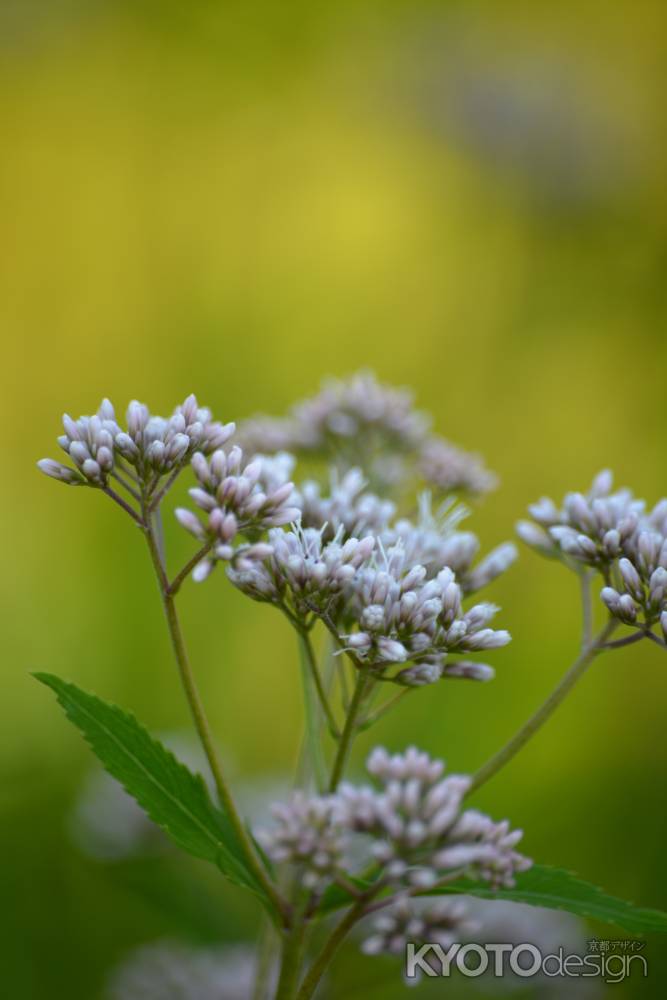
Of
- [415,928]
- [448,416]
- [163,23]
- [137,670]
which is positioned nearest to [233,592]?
[137,670]

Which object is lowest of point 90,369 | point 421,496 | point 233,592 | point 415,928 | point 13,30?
point 415,928

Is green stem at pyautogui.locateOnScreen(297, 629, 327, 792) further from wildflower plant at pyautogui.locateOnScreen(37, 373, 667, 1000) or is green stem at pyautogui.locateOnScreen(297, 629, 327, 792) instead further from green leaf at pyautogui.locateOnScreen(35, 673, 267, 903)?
green leaf at pyautogui.locateOnScreen(35, 673, 267, 903)

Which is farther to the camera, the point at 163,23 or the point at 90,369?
the point at 163,23

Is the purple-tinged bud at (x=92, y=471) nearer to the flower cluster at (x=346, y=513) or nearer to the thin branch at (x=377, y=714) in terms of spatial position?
the flower cluster at (x=346, y=513)

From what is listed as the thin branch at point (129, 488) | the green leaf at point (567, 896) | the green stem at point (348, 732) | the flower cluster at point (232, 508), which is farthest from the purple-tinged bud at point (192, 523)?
the green leaf at point (567, 896)

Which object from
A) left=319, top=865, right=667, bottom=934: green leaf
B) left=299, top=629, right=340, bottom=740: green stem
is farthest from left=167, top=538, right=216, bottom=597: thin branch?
left=319, top=865, right=667, bottom=934: green leaf

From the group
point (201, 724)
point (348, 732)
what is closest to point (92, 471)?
point (201, 724)

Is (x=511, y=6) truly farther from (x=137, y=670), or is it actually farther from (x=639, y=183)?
(x=137, y=670)
